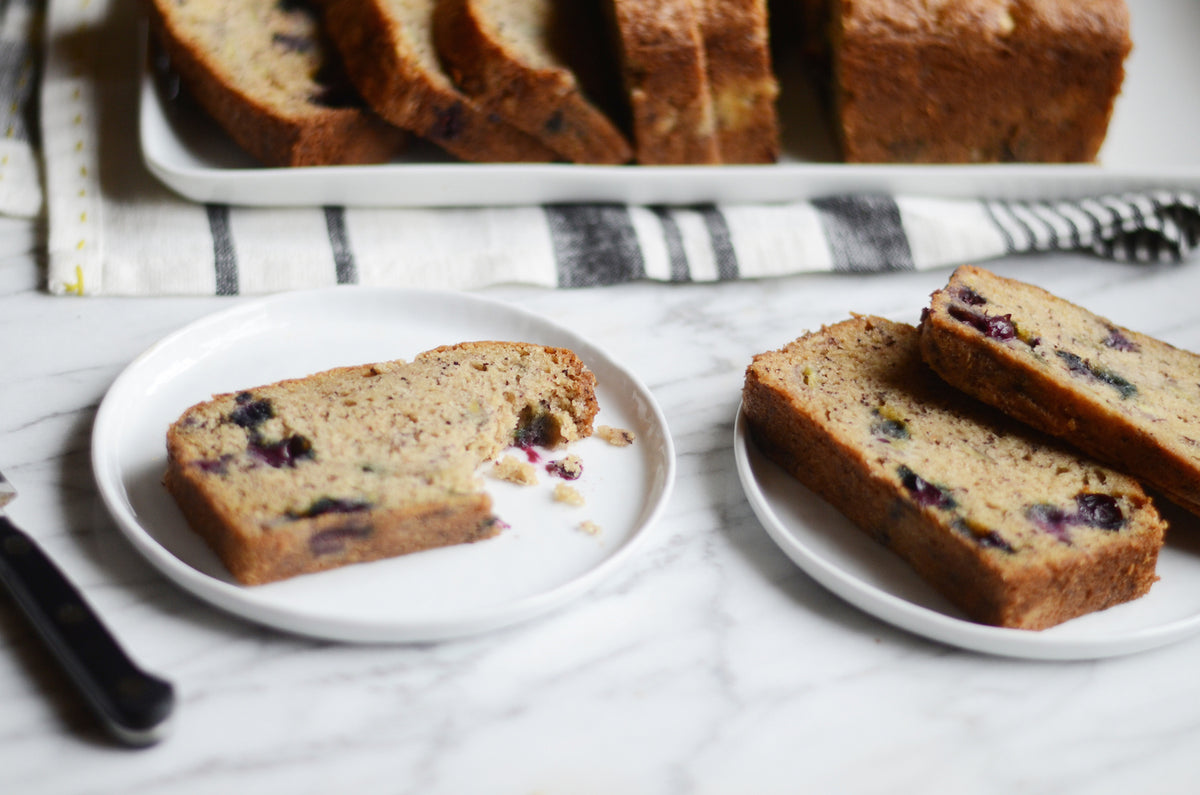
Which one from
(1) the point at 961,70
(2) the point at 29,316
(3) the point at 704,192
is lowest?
(2) the point at 29,316

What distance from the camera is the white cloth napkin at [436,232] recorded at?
2527 mm

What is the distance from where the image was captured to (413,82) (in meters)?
2.61

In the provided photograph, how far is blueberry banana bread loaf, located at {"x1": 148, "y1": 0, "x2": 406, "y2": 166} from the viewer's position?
2631 millimetres

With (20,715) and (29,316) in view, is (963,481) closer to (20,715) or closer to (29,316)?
(20,715)

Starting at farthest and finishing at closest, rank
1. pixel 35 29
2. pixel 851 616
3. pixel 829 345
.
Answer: pixel 35 29
pixel 829 345
pixel 851 616

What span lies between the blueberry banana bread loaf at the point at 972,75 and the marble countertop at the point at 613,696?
155cm

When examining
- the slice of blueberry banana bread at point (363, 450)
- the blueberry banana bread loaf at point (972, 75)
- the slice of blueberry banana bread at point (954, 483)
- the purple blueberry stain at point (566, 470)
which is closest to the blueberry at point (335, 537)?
the slice of blueberry banana bread at point (363, 450)

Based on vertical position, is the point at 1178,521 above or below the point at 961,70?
below

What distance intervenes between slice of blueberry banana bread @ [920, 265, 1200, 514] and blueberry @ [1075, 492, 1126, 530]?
6.2 inches

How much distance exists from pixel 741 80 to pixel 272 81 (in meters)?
1.30

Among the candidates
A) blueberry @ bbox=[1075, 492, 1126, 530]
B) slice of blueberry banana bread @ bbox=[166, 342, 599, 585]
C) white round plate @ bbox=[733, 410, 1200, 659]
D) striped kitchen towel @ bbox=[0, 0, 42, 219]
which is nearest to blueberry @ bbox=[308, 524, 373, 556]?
slice of blueberry banana bread @ bbox=[166, 342, 599, 585]

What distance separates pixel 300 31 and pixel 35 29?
0.98 m

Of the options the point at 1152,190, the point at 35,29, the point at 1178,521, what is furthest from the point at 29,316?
the point at 1152,190

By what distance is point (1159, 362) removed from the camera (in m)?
2.32
